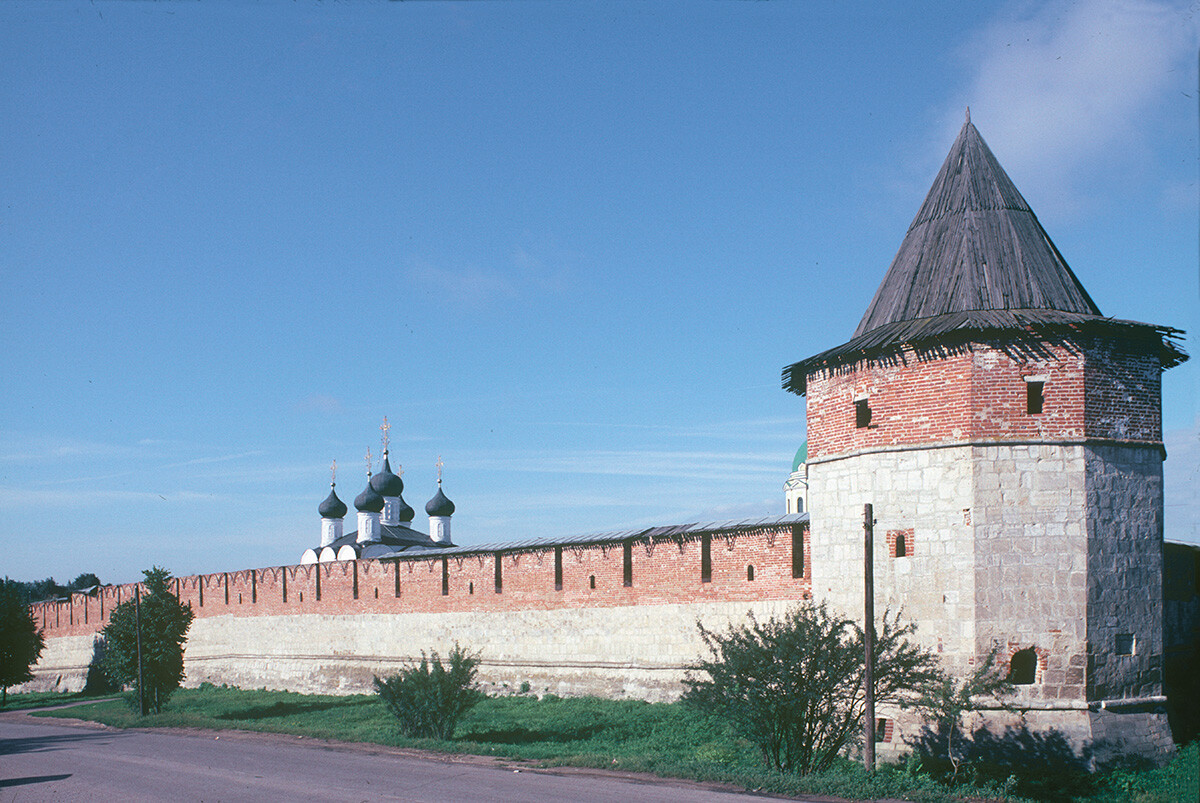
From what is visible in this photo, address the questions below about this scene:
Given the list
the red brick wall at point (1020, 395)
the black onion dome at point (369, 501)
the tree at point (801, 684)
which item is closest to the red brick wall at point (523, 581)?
the tree at point (801, 684)

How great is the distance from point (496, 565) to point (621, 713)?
18.4 ft

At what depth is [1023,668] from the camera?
1221 cm

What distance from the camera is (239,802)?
11.0m

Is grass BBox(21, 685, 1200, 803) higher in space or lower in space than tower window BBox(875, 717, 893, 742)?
lower

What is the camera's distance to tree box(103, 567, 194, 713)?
2384 cm

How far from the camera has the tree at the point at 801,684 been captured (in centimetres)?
1198

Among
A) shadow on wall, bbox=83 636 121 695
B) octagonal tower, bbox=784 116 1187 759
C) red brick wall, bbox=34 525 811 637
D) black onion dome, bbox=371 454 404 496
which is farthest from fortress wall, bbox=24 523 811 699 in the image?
black onion dome, bbox=371 454 404 496

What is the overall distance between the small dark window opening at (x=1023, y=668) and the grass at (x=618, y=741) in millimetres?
1320

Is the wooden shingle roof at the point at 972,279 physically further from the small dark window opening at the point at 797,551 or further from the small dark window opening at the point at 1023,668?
the small dark window opening at the point at 1023,668

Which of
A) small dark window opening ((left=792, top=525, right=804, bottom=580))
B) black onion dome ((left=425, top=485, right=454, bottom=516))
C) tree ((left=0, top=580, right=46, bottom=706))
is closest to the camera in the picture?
small dark window opening ((left=792, top=525, right=804, bottom=580))

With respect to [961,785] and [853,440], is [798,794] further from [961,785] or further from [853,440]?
[853,440]

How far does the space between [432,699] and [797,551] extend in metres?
6.53

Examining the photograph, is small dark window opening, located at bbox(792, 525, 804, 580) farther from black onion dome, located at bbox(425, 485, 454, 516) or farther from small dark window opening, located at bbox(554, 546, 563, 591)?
black onion dome, located at bbox(425, 485, 454, 516)

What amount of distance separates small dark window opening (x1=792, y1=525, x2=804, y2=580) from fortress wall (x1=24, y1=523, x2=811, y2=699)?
88 mm
